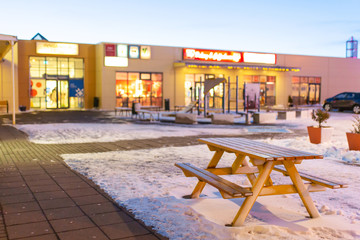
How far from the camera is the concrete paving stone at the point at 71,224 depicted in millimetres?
4105

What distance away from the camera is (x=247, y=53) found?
36594 mm

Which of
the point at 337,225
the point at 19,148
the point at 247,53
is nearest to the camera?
the point at 337,225

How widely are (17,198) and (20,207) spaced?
1.46 ft

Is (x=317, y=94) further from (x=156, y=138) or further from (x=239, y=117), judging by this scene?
(x=156, y=138)

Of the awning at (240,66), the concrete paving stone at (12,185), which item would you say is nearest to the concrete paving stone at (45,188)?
the concrete paving stone at (12,185)

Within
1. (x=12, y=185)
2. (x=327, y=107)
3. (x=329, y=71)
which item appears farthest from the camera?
(x=329, y=71)

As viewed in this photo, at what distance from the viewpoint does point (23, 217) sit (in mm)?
4445

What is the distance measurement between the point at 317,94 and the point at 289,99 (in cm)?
484

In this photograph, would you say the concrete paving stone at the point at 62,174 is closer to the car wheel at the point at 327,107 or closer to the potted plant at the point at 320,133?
the potted plant at the point at 320,133

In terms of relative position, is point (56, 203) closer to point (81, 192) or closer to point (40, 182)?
point (81, 192)

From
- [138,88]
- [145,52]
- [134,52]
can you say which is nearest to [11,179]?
[134,52]

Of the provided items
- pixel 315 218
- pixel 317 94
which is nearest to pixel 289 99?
pixel 317 94

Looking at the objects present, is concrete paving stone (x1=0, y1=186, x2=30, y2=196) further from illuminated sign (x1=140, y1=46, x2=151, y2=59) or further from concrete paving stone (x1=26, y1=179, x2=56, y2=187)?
illuminated sign (x1=140, y1=46, x2=151, y2=59)

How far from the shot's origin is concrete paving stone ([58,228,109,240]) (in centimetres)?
383
